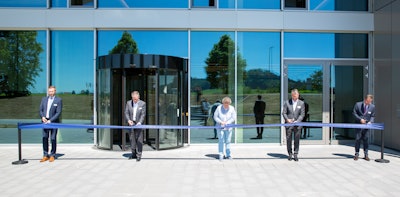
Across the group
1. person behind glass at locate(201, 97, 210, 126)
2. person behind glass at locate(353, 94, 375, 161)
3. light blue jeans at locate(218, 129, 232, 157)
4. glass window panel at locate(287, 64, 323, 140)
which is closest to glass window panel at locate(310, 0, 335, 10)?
glass window panel at locate(287, 64, 323, 140)

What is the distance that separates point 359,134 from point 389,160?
0.98 metres

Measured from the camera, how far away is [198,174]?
653 cm

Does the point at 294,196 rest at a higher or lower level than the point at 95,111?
lower

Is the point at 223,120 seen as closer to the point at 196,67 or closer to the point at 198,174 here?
the point at 198,174

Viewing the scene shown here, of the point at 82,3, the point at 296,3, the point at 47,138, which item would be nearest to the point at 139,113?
the point at 47,138

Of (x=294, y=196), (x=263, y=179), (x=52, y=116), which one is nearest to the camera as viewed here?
(x=294, y=196)

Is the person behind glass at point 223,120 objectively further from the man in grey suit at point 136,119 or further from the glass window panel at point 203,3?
the glass window panel at point 203,3

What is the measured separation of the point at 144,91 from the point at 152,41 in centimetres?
191

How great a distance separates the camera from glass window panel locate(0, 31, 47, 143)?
10375mm

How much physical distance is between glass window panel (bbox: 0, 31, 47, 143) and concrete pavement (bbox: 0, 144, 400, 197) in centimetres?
155

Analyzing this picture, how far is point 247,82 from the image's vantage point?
413 inches

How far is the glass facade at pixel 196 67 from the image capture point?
10.4m

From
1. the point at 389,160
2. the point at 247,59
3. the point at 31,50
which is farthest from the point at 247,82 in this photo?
the point at 31,50

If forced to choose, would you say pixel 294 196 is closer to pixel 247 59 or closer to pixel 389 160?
pixel 389 160
